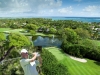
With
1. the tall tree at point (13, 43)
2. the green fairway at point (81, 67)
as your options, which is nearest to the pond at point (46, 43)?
the tall tree at point (13, 43)

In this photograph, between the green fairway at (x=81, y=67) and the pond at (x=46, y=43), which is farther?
the pond at (x=46, y=43)

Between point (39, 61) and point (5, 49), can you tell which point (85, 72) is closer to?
point (5, 49)

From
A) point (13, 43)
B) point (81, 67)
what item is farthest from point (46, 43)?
point (81, 67)

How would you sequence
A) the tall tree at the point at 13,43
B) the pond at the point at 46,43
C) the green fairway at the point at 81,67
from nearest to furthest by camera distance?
the green fairway at the point at 81,67 → the tall tree at the point at 13,43 → the pond at the point at 46,43

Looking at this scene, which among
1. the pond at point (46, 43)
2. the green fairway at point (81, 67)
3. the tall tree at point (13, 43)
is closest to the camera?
the green fairway at point (81, 67)

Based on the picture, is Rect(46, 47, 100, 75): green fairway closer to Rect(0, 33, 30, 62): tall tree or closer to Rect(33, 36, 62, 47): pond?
Rect(0, 33, 30, 62): tall tree

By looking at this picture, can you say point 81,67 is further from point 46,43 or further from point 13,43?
point 46,43

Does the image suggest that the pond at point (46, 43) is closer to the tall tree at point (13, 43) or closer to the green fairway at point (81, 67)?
the tall tree at point (13, 43)

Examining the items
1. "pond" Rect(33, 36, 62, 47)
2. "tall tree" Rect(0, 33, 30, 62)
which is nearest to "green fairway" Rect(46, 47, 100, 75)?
"tall tree" Rect(0, 33, 30, 62)

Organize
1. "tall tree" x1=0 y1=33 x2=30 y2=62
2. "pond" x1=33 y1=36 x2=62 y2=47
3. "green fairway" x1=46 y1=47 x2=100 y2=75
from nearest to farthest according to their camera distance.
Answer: "green fairway" x1=46 y1=47 x2=100 y2=75, "tall tree" x1=0 y1=33 x2=30 y2=62, "pond" x1=33 y1=36 x2=62 y2=47

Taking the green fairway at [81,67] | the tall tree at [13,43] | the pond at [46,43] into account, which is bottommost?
the pond at [46,43]

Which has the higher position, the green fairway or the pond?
the green fairway
